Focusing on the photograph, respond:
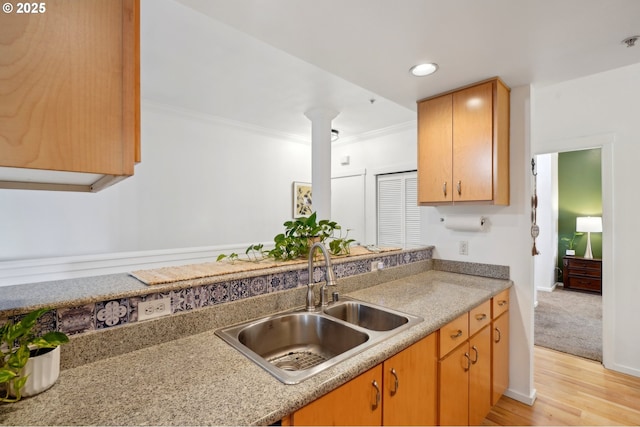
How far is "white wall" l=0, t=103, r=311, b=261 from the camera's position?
2.89 metres

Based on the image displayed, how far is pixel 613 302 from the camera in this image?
253 centimetres

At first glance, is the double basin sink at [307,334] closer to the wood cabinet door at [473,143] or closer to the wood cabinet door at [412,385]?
the wood cabinet door at [412,385]

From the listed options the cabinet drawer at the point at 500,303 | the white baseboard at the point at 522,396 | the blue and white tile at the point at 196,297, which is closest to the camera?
the blue and white tile at the point at 196,297

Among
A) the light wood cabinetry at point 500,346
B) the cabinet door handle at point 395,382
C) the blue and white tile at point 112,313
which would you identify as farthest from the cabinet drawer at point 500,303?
the blue and white tile at point 112,313

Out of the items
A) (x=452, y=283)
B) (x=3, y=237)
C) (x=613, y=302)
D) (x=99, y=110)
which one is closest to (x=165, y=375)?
(x=99, y=110)

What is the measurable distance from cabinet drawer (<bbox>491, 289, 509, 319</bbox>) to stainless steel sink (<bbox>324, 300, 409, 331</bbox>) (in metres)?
0.88

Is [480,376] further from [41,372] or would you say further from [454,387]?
[41,372]

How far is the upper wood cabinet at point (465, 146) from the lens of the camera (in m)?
2.00

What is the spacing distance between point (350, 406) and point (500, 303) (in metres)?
1.55

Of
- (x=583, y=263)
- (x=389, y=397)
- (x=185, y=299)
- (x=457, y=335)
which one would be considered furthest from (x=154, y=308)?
(x=583, y=263)

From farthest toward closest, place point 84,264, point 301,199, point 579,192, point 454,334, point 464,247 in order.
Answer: point 579,192, point 301,199, point 84,264, point 464,247, point 454,334

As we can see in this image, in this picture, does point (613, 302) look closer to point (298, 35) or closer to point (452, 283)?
point (452, 283)

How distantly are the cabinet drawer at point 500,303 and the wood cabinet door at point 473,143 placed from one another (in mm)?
667

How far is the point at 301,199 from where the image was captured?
192 inches
